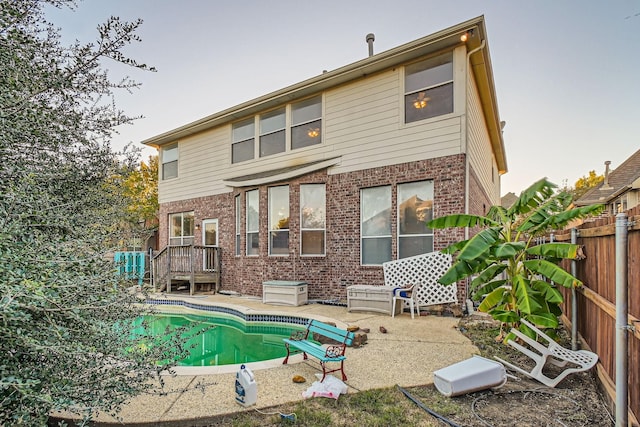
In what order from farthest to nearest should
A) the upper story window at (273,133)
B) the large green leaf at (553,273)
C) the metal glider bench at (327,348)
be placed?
1. the upper story window at (273,133)
2. the large green leaf at (553,273)
3. the metal glider bench at (327,348)

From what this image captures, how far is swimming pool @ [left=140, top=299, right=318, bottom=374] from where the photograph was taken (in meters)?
5.82

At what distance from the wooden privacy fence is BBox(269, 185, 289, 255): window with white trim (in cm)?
770

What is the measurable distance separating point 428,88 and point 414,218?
3.33 meters

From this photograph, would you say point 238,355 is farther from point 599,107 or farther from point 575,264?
point 599,107

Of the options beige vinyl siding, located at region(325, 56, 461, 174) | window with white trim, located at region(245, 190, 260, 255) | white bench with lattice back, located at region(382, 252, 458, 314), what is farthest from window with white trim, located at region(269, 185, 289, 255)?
white bench with lattice back, located at region(382, 252, 458, 314)

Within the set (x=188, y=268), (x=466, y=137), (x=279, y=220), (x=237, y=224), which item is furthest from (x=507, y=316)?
(x=188, y=268)

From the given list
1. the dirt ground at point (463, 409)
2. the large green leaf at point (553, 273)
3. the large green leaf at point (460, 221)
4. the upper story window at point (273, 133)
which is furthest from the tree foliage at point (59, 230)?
the upper story window at point (273, 133)

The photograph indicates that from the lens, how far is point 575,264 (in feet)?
16.6

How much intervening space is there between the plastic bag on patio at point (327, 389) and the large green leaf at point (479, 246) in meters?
2.38

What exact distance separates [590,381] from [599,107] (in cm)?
1271

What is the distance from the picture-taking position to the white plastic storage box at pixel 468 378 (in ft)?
12.2

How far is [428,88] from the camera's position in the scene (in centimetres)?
880

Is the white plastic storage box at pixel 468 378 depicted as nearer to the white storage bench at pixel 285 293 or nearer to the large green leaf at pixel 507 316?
the large green leaf at pixel 507 316

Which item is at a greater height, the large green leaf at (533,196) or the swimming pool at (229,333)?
the large green leaf at (533,196)
